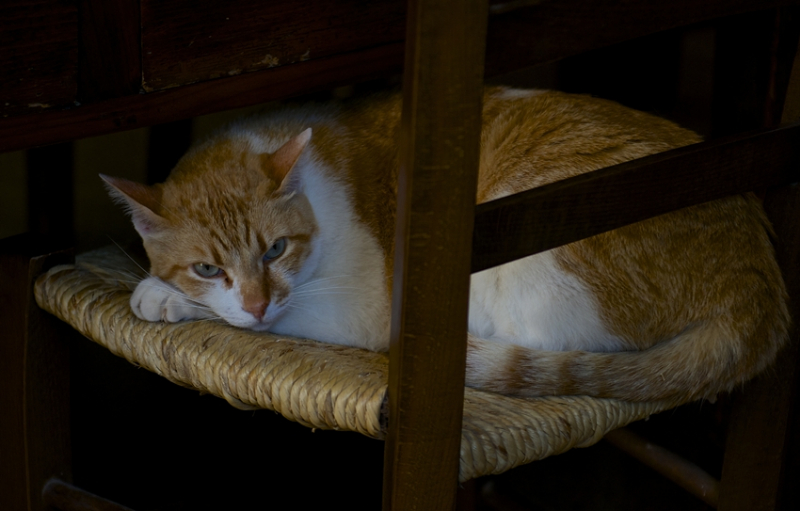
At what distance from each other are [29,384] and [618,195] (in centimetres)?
83

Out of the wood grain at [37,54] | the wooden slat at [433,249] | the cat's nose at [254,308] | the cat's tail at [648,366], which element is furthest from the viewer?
the cat's nose at [254,308]

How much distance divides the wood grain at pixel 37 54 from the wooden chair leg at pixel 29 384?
350mm

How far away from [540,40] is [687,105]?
1.39 m

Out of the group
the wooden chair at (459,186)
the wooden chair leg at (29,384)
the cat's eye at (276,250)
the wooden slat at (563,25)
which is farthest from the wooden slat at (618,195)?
the wooden chair leg at (29,384)

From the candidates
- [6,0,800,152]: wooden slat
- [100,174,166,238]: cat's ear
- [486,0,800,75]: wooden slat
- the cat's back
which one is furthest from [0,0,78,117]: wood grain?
the cat's back

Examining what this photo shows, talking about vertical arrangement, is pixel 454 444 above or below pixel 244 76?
below

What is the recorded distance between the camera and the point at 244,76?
93 centimetres

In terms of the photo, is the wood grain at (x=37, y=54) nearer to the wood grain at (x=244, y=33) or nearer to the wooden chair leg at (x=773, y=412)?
the wood grain at (x=244, y=33)

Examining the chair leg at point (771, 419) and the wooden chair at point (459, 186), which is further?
the chair leg at point (771, 419)

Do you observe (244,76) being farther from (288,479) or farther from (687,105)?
(687,105)

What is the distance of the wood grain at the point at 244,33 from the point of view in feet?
2.87

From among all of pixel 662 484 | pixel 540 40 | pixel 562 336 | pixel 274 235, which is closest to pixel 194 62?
pixel 274 235

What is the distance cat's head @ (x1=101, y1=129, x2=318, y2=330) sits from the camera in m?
1.07

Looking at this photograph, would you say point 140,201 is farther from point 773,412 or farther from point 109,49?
point 773,412
